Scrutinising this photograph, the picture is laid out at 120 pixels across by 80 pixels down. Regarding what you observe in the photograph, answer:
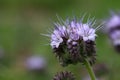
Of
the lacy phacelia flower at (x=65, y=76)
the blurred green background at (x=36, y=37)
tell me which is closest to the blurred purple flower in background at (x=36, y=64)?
the blurred green background at (x=36, y=37)

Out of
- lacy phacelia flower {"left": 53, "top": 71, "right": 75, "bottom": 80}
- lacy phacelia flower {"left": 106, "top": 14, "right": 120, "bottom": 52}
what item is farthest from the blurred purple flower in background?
lacy phacelia flower {"left": 53, "top": 71, "right": 75, "bottom": 80}

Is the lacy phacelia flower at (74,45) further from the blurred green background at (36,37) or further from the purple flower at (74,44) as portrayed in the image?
the blurred green background at (36,37)

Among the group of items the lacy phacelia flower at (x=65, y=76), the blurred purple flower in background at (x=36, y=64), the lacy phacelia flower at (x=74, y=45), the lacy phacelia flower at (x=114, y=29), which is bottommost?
the lacy phacelia flower at (x=65, y=76)

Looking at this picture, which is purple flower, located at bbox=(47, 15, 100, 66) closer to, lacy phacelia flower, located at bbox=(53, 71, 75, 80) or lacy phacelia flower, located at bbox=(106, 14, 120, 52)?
lacy phacelia flower, located at bbox=(53, 71, 75, 80)

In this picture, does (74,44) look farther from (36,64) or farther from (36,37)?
(36,37)

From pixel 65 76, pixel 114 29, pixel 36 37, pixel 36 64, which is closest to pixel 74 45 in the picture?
pixel 65 76

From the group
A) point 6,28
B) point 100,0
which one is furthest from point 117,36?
point 100,0

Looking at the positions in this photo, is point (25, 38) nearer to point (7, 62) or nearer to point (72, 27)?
point (7, 62)
